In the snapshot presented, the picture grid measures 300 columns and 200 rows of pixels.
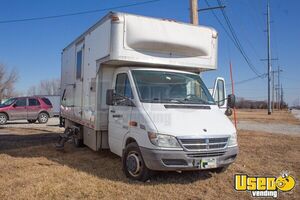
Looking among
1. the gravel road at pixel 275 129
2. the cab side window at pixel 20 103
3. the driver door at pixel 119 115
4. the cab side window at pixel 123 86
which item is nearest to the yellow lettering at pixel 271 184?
the driver door at pixel 119 115

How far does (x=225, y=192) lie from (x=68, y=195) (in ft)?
9.08

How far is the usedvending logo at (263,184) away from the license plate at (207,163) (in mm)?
650

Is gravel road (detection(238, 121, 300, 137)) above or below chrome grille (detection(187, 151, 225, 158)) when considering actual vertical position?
below

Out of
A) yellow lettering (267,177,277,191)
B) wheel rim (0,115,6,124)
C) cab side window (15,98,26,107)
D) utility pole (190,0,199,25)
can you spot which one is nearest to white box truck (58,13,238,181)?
yellow lettering (267,177,277,191)

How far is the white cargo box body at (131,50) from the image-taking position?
276 inches

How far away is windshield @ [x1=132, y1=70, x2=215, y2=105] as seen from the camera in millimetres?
6711

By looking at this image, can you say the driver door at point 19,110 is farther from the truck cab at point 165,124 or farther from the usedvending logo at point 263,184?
the usedvending logo at point 263,184

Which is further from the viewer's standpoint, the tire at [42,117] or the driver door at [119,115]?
the tire at [42,117]

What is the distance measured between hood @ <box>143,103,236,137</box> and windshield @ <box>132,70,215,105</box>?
0.29 m

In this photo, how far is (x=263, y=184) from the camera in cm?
660

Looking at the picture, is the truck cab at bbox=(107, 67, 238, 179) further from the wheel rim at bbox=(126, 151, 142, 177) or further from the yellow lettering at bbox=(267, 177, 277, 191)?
the yellow lettering at bbox=(267, 177, 277, 191)

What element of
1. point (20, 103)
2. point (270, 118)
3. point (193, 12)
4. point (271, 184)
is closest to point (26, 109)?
point (20, 103)

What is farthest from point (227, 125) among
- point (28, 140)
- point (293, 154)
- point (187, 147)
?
→ point (28, 140)

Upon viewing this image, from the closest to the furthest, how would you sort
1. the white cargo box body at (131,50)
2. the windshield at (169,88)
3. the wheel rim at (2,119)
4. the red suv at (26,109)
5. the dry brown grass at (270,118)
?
the windshield at (169,88) < the white cargo box body at (131,50) < the wheel rim at (2,119) < the red suv at (26,109) < the dry brown grass at (270,118)
